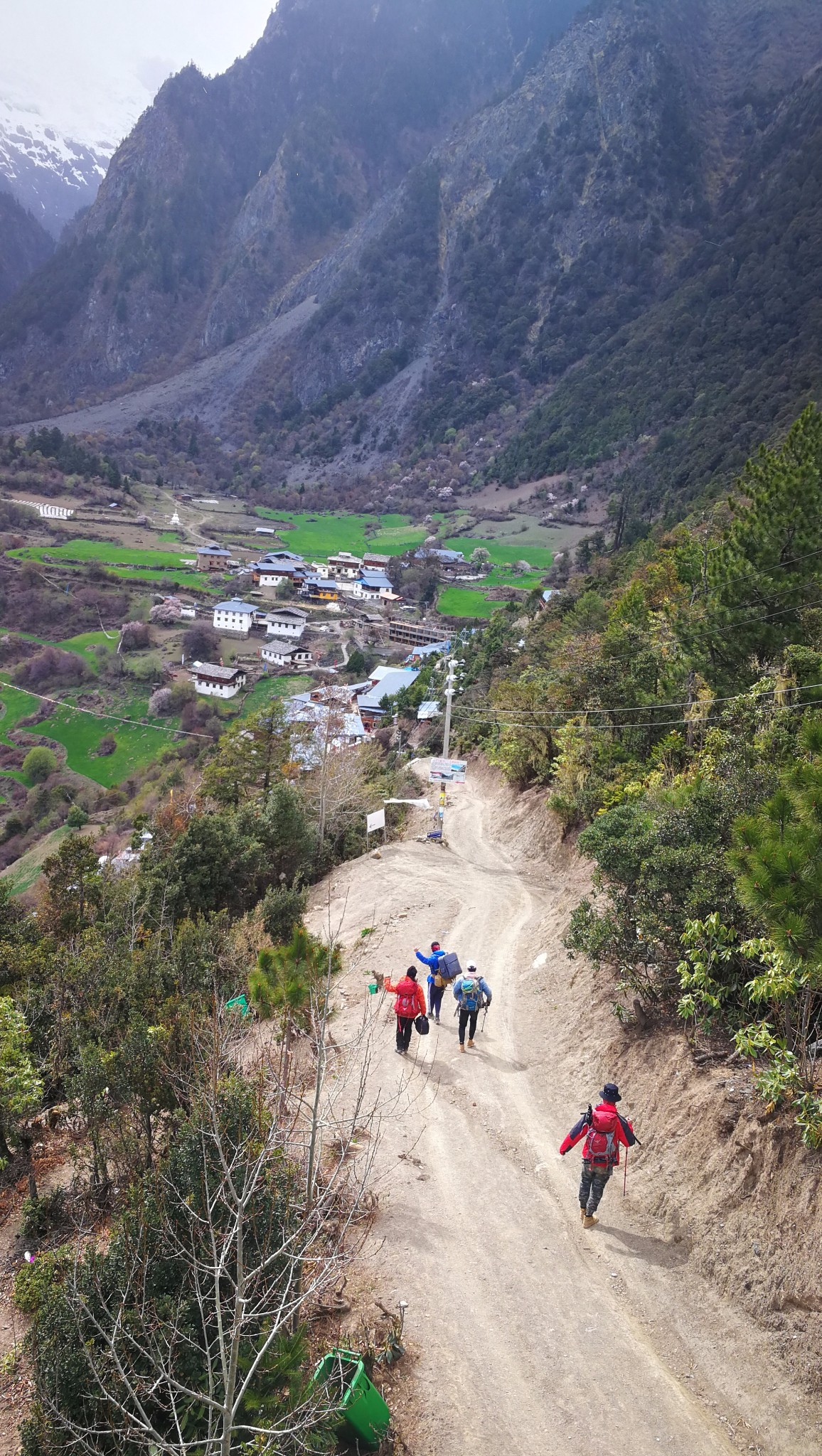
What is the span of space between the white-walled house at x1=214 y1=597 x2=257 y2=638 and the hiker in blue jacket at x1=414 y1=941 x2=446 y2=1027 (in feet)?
207

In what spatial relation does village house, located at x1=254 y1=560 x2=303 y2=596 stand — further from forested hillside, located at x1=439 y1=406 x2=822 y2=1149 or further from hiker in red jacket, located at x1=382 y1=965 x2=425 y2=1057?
hiker in red jacket, located at x1=382 y1=965 x2=425 y2=1057

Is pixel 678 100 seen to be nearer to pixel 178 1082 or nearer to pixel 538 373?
pixel 538 373

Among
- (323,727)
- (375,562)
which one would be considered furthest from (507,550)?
(323,727)

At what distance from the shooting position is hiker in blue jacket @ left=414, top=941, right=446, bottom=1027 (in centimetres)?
1005

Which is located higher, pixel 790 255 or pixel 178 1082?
pixel 790 255

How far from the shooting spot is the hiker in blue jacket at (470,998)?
9.30 meters

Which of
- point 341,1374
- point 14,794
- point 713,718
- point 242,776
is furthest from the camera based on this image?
point 14,794

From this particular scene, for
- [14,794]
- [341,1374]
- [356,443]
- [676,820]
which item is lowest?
[14,794]

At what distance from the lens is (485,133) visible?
16250 cm

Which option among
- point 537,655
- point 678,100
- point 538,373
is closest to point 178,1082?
point 537,655

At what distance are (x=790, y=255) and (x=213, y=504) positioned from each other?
271 ft

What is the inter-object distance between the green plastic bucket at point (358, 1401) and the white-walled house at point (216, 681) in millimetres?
56032

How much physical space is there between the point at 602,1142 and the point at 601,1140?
0.02m

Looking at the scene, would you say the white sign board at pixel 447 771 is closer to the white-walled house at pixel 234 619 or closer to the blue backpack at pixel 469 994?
the blue backpack at pixel 469 994
